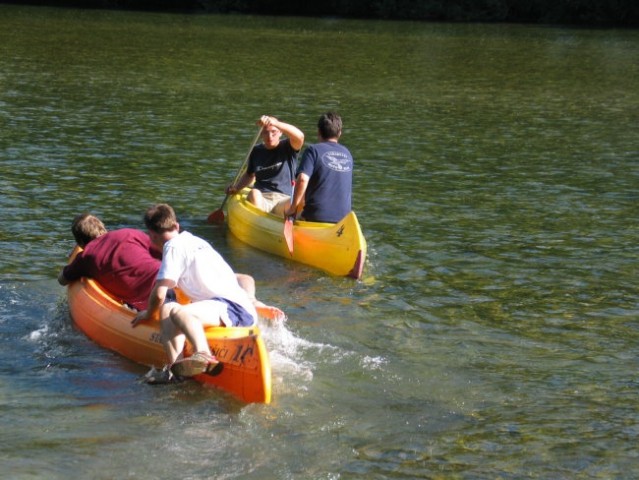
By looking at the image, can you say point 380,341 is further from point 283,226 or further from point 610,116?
point 610,116

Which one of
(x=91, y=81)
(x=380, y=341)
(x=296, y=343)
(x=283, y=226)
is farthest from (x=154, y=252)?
(x=91, y=81)

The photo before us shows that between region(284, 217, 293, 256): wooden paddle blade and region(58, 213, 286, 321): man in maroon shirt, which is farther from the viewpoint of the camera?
region(284, 217, 293, 256): wooden paddle blade

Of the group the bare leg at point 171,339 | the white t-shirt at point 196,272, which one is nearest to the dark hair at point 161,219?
the white t-shirt at point 196,272

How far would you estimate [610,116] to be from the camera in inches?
808

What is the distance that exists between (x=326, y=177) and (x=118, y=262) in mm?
2832

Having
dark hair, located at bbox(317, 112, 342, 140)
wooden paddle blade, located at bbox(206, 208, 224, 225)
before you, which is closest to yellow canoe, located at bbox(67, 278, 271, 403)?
dark hair, located at bbox(317, 112, 342, 140)

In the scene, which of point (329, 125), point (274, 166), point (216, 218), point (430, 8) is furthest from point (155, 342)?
point (430, 8)

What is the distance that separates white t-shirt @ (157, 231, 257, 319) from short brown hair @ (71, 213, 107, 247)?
4.69 feet

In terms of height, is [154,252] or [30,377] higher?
[154,252]

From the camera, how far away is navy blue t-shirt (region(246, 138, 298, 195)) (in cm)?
1157

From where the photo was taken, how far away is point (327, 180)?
34.5 ft

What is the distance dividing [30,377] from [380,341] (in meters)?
2.60

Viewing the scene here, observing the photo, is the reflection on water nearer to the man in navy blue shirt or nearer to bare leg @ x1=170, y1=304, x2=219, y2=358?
bare leg @ x1=170, y1=304, x2=219, y2=358

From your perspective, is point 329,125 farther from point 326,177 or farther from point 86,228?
point 86,228
